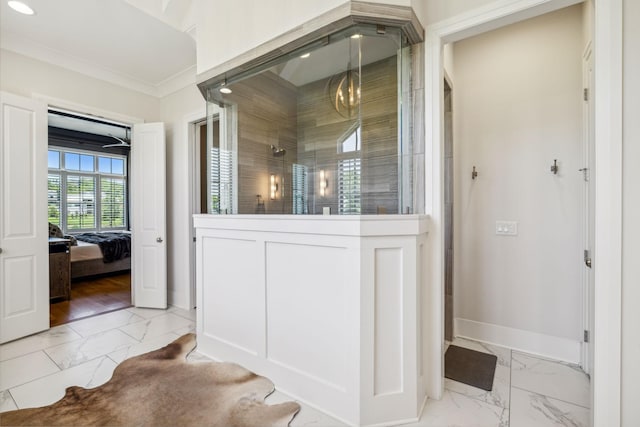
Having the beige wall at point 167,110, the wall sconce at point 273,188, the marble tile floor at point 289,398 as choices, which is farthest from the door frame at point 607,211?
the beige wall at point 167,110

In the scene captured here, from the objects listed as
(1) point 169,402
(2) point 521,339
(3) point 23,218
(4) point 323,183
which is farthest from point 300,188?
(3) point 23,218

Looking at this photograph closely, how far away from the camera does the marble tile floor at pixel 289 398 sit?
168 centimetres

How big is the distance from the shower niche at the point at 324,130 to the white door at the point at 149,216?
130cm

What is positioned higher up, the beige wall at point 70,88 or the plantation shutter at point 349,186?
the beige wall at point 70,88

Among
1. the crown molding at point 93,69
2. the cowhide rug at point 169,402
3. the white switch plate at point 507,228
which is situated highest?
the crown molding at point 93,69

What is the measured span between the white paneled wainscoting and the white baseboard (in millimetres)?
1154

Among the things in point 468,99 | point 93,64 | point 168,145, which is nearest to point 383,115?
point 468,99

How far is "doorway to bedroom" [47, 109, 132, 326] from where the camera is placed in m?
3.96

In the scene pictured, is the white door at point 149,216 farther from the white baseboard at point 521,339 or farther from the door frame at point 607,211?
the door frame at point 607,211

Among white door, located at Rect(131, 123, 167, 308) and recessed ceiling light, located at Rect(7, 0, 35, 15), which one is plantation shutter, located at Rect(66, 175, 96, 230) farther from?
recessed ceiling light, located at Rect(7, 0, 35, 15)

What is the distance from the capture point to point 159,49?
3.12 meters
